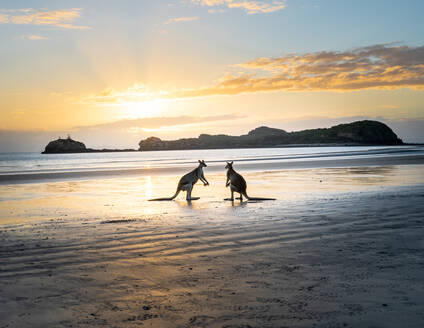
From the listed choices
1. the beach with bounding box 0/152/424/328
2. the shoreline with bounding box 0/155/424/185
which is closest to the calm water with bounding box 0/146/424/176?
the shoreline with bounding box 0/155/424/185

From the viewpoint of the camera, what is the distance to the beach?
344cm

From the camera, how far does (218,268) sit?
4777 mm

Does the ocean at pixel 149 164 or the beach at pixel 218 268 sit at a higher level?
the ocean at pixel 149 164

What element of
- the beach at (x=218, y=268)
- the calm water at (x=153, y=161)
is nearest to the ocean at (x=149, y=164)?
the calm water at (x=153, y=161)

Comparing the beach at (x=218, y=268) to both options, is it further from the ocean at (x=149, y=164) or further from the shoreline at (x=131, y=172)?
the ocean at (x=149, y=164)

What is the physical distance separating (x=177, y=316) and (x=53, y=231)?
4857 millimetres

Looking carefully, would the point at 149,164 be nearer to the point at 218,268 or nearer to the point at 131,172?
the point at 131,172

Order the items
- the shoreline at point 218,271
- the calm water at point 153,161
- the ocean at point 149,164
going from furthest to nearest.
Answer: the calm water at point 153,161, the ocean at point 149,164, the shoreline at point 218,271

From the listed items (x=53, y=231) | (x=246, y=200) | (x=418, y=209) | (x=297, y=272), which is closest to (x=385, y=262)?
(x=297, y=272)

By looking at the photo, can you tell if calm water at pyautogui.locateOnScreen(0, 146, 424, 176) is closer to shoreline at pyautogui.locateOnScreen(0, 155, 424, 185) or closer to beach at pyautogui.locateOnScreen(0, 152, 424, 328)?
shoreline at pyautogui.locateOnScreen(0, 155, 424, 185)

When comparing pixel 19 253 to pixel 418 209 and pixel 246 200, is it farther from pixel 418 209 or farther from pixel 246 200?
pixel 418 209

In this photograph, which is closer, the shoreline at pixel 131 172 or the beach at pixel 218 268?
the beach at pixel 218 268

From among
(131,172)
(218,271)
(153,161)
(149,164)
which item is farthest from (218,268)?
(153,161)

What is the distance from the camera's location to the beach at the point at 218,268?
135 inches
